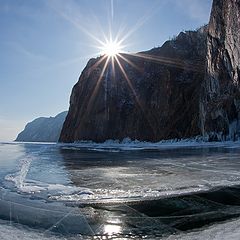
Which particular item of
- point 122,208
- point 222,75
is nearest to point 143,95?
point 222,75

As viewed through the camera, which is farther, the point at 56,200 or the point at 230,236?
the point at 56,200

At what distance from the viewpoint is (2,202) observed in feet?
23.1

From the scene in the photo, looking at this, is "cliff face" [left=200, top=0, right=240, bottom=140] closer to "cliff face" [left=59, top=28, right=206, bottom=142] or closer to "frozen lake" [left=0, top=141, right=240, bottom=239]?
"cliff face" [left=59, top=28, right=206, bottom=142]

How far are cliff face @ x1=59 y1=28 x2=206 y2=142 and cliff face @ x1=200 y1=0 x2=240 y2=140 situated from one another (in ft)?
30.8

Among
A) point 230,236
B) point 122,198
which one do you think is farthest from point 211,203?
point 230,236

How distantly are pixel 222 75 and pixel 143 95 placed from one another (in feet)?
90.0

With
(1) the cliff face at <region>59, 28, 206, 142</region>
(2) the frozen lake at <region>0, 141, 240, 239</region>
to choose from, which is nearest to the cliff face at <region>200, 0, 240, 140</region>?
(1) the cliff face at <region>59, 28, 206, 142</region>

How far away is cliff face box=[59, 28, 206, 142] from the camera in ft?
198

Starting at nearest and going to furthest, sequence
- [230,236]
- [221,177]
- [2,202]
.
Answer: [230,236] < [2,202] < [221,177]

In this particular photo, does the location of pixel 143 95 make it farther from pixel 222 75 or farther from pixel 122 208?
pixel 122 208

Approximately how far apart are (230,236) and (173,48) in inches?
2781

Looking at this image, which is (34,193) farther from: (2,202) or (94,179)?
(94,179)

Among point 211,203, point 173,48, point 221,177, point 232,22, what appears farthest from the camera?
point 173,48

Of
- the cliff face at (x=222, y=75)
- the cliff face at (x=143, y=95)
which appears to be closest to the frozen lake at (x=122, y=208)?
the cliff face at (x=222, y=75)
